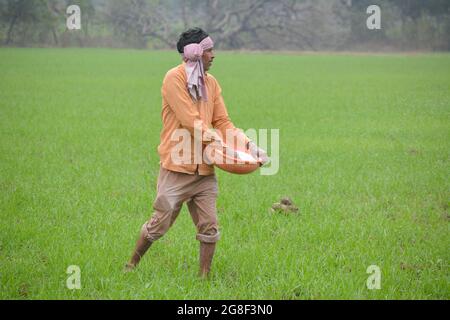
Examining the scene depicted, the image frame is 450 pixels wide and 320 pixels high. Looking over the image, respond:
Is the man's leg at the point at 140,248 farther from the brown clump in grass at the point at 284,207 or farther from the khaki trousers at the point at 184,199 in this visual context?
the brown clump in grass at the point at 284,207

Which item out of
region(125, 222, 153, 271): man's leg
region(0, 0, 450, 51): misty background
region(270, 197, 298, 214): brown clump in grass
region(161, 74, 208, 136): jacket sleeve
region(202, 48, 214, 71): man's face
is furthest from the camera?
region(0, 0, 450, 51): misty background

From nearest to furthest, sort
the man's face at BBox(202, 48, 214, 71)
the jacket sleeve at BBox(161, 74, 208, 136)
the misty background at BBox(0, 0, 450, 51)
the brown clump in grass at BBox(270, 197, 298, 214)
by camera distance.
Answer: the jacket sleeve at BBox(161, 74, 208, 136), the man's face at BBox(202, 48, 214, 71), the brown clump in grass at BBox(270, 197, 298, 214), the misty background at BBox(0, 0, 450, 51)

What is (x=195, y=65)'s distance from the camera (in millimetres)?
4891

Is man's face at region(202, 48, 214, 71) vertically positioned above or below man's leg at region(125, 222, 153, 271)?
above

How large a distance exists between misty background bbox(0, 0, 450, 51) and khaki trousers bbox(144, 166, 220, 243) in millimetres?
47648

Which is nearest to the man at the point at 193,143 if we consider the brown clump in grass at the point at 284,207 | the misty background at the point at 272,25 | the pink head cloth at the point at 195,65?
the pink head cloth at the point at 195,65

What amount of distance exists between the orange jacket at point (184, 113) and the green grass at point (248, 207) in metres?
0.86

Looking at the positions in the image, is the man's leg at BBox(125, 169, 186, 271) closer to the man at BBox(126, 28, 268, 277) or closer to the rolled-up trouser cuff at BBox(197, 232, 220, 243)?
the man at BBox(126, 28, 268, 277)

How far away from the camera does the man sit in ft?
15.9

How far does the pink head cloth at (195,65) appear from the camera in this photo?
4.86m

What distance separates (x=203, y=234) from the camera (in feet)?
16.5

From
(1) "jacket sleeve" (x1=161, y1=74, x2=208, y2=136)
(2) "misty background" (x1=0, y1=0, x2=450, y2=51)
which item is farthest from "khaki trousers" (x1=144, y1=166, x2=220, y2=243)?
(2) "misty background" (x1=0, y1=0, x2=450, y2=51)

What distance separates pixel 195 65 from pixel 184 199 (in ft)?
3.11
